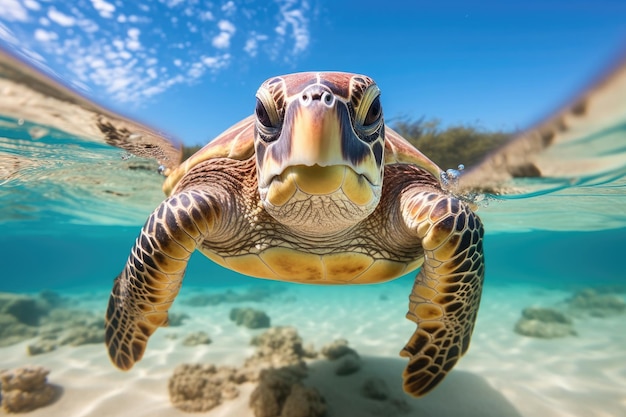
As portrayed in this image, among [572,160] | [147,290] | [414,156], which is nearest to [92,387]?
[147,290]

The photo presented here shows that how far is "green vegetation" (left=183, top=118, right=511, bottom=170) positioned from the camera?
7.43 metres

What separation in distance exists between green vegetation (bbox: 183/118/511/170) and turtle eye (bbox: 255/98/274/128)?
6250 millimetres

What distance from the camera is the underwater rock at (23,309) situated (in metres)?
11.8

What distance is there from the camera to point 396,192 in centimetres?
319

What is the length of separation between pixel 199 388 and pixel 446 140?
7.45m

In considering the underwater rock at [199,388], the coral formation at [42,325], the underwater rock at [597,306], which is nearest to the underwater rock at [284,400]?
the underwater rock at [199,388]

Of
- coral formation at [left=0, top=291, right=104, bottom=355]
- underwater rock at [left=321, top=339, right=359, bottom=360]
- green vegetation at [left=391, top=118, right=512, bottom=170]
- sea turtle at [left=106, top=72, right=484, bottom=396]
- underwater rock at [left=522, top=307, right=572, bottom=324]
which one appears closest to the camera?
sea turtle at [left=106, top=72, right=484, bottom=396]

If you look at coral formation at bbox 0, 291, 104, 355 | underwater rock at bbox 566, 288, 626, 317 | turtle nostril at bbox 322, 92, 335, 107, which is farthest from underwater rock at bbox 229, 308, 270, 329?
underwater rock at bbox 566, 288, 626, 317

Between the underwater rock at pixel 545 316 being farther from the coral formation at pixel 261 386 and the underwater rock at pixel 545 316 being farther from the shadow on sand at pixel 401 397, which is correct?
the coral formation at pixel 261 386

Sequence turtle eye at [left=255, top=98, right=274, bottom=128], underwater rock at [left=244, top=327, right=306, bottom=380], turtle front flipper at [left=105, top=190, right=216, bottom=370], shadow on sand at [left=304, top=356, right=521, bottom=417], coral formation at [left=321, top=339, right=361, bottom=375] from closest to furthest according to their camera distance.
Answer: turtle eye at [left=255, top=98, right=274, bottom=128] < turtle front flipper at [left=105, top=190, right=216, bottom=370] < shadow on sand at [left=304, top=356, right=521, bottom=417] < coral formation at [left=321, top=339, right=361, bottom=375] < underwater rock at [left=244, top=327, right=306, bottom=380]

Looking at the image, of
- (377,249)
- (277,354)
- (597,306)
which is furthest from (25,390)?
(597,306)

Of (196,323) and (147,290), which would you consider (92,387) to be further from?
(196,323)

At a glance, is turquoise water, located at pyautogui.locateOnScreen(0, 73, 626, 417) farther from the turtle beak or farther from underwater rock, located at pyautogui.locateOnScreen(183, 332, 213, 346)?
the turtle beak

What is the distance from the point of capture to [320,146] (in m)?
1.70
